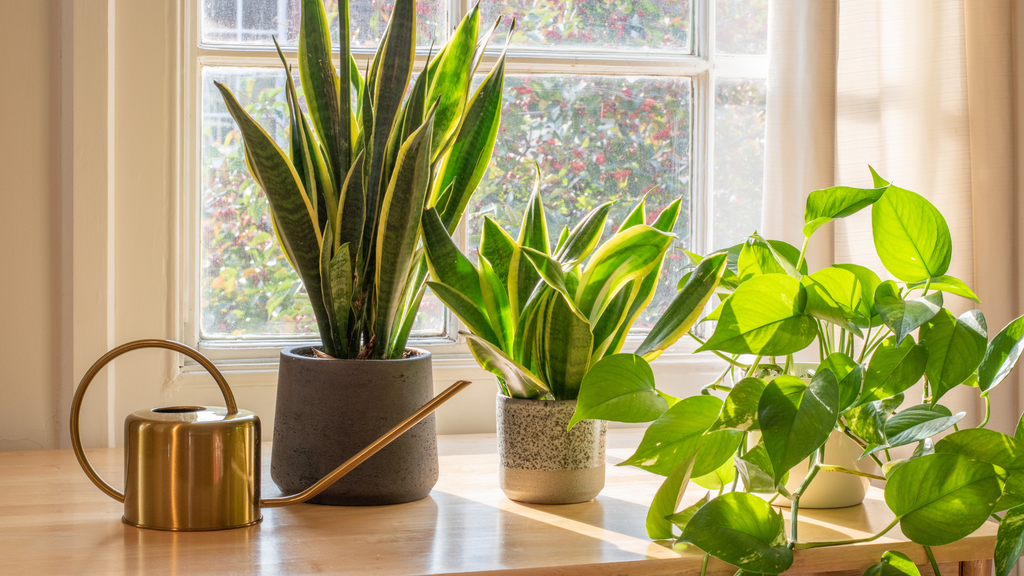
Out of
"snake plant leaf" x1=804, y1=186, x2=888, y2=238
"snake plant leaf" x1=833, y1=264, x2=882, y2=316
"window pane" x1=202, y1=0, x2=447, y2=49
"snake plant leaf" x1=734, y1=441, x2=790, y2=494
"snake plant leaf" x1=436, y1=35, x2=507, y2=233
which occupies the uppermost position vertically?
"window pane" x1=202, y1=0, x2=447, y2=49

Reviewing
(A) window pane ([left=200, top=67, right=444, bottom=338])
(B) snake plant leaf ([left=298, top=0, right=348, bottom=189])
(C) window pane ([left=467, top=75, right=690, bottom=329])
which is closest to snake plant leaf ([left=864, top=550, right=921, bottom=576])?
(B) snake plant leaf ([left=298, top=0, right=348, bottom=189])

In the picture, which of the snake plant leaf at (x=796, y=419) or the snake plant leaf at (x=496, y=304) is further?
the snake plant leaf at (x=496, y=304)

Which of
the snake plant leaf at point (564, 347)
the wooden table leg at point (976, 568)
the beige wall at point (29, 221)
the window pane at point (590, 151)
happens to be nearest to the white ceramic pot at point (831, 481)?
the wooden table leg at point (976, 568)

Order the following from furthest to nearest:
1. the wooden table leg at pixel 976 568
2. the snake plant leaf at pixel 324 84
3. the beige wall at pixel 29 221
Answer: the beige wall at pixel 29 221 → the snake plant leaf at pixel 324 84 → the wooden table leg at pixel 976 568

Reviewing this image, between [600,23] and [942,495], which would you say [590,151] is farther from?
[942,495]

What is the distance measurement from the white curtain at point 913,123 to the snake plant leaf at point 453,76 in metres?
0.53

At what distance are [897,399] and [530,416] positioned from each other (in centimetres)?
33

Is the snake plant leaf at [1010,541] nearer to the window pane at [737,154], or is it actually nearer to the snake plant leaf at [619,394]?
the snake plant leaf at [619,394]

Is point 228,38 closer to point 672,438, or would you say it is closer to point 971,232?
point 672,438

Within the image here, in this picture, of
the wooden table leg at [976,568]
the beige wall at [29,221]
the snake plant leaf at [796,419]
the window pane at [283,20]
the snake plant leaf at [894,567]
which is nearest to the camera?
the snake plant leaf at [796,419]

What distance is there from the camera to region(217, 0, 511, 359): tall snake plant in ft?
2.55

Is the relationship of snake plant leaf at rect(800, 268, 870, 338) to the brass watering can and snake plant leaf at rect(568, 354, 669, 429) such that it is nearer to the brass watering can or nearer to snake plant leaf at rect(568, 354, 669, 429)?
snake plant leaf at rect(568, 354, 669, 429)

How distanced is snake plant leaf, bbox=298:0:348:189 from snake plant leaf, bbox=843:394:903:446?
55 cm

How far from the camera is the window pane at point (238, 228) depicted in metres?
1.18
